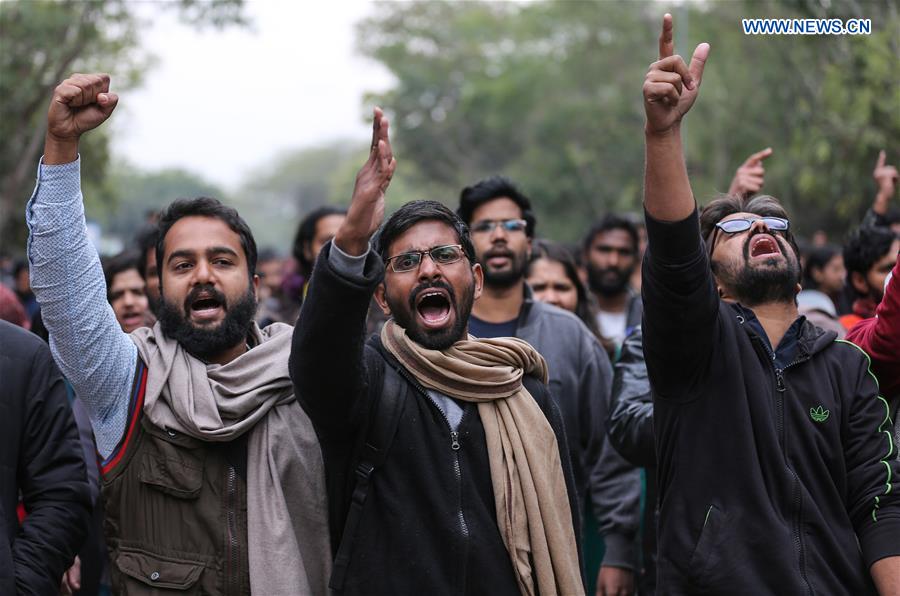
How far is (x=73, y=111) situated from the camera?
3.60 meters

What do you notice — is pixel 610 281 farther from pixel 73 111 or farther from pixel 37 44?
pixel 37 44

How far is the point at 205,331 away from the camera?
3.95m

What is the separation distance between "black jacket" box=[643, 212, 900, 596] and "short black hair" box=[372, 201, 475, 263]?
0.73m

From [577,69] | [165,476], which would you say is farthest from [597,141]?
[165,476]

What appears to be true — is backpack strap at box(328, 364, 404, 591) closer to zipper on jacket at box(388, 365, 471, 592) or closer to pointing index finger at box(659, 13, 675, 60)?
zipper on jacket at box(388, 365, 471, 592)

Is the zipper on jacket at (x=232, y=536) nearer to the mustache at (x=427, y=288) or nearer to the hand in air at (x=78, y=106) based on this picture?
the mustache at (x=427, y=288)

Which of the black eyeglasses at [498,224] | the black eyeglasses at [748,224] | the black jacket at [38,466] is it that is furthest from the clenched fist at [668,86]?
the black eyeglasses at [498,224]

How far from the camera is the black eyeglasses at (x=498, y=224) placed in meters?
5.95

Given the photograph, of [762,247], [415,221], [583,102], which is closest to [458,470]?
[415,221]

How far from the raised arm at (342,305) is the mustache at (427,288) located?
0.43 metres

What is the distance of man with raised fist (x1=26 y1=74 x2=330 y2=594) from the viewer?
141 inches

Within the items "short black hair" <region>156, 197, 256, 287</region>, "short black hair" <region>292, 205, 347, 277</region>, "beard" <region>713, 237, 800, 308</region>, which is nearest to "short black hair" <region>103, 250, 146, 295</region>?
"short black hair" <region>292, 205, 347, 277</region>

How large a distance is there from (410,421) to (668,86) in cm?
127

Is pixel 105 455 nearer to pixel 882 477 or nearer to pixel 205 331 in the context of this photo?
pixel 205 331
